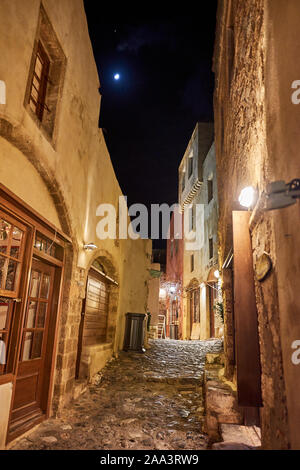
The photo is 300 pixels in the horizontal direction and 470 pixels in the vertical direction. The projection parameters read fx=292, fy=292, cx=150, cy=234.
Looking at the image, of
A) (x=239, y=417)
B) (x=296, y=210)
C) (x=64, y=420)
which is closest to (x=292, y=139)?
(x=296, y=210)

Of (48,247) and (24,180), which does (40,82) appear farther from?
(48,247)

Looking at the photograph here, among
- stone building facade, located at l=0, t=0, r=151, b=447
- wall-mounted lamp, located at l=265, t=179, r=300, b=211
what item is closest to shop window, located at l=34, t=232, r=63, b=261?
stone building facade, located at l=0, t=0, r=151, b=447

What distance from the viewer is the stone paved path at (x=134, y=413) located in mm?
3764

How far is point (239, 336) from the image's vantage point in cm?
335

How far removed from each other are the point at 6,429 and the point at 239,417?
2888 millimetres


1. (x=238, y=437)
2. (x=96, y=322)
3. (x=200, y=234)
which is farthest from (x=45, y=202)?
(x=200, y=234)

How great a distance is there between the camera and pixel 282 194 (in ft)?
7.07

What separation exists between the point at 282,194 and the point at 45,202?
3386 mm

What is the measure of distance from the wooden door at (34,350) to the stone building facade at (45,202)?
0.05ft

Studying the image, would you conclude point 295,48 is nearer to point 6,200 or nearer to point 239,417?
point 6,200

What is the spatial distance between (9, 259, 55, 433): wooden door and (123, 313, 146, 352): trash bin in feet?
18.3

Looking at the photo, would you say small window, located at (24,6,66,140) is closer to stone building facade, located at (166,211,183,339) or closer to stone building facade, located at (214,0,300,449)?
stone building facade, located at (214,0,300,449)

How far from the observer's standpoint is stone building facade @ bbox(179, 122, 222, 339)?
16156 millimetres

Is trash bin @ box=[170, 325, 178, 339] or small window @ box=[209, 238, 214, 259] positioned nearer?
small window @ box=[209, 238, 214, 259]
